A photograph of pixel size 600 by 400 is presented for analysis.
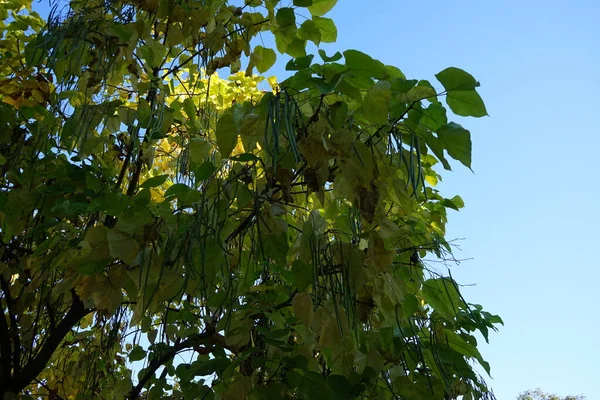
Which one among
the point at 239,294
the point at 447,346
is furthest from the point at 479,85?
the point at 239,294

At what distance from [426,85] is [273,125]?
0.89 feet

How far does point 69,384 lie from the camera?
7.30 ft

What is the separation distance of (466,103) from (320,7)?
1.66 ft

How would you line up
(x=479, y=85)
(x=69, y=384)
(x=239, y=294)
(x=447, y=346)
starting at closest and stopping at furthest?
(x=479, y=85) < (x=447, y=346) < (x=239, y=294) < (x=69, y=384)

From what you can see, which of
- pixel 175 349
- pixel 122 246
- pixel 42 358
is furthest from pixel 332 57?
pixel 42 358

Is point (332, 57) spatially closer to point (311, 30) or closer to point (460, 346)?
point (311, 30)

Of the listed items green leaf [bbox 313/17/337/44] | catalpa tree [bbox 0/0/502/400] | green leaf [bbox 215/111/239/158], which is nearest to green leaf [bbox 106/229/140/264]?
catalpa tree [bbox 0/0/502/400]

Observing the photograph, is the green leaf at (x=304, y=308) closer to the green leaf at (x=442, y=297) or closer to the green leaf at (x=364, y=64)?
the green leaf at (x=442, y=297)

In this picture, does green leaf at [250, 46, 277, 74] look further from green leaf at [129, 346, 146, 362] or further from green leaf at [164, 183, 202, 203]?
green leaf at [129, 346, 146, 362]

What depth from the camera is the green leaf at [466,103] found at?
3.02ft

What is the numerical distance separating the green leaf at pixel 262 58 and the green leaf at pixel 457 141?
742 mm

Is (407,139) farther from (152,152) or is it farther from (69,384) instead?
(69,384)

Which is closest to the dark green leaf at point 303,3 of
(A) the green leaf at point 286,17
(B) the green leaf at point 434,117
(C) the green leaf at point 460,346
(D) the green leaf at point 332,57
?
(A) the green leaf at point 286,17

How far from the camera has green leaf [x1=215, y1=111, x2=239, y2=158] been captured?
966mm
